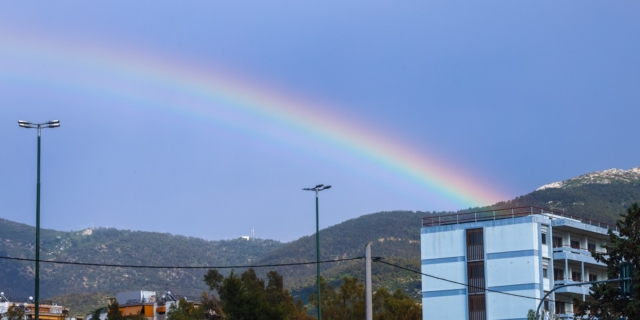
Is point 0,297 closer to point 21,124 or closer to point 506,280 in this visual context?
point 506,280

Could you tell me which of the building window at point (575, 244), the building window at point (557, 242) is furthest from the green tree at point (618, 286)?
the building window at point (575, 244)

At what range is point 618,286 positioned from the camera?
5712 cm

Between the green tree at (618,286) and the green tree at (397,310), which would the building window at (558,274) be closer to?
the green tree at (397,310)

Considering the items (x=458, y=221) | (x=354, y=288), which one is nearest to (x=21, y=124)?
(x=354, y=288)

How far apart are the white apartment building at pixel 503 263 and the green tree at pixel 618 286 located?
24631 millimetres

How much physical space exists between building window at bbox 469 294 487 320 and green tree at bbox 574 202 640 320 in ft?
88.6

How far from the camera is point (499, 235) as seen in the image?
86.8 meters

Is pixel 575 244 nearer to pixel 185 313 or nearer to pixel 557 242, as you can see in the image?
pixel 557 242

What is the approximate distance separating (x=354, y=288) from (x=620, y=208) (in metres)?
99.6

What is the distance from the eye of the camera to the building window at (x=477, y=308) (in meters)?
86.3

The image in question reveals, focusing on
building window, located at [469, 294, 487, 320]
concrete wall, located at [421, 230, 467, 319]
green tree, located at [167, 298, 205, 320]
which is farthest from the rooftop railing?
green tree, located at [167, 298, 205, 320]

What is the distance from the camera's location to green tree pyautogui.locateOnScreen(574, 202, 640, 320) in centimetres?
5569

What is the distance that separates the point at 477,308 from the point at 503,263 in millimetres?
4862

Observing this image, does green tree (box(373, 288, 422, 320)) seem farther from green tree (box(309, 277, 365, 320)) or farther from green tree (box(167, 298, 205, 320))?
Answer: green tree (box(167, 298, 205, 320))
